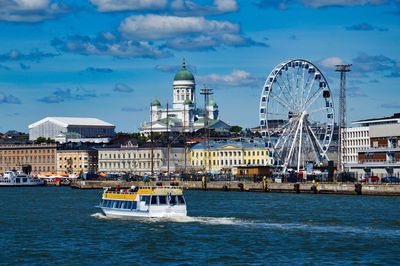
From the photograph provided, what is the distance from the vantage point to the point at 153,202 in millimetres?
63938

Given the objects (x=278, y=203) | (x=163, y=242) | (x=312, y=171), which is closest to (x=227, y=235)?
(x=163, y=242)

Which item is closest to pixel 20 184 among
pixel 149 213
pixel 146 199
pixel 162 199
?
pixel 146 199

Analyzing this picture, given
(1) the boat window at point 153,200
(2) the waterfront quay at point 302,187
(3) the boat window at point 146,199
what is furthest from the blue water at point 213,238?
(2) the waterfront quay at point 302,187

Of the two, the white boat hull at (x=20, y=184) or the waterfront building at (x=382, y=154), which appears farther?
the white boat hull at (x=20, y=184)

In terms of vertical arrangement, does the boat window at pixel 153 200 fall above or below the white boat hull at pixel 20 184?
below

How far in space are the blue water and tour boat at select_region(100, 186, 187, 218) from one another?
757 mm

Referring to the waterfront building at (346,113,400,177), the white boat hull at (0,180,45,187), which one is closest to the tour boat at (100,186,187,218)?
the waterfront building at (346,113,400,177)

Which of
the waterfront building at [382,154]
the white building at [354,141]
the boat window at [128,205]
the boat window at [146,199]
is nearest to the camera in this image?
the boat window at [146,199]

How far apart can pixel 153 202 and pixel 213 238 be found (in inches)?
411

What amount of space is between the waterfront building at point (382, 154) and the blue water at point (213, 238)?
4170 cm

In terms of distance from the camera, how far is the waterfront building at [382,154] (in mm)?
119125

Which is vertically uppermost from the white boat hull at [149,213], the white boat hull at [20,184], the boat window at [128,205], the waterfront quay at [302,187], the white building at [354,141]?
the white building at [354,141]

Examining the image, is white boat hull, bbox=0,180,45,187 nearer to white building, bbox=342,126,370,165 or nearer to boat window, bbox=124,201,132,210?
white building, bbox=342,126,370,165

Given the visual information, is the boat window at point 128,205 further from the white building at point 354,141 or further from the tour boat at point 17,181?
the tour boat at point 17,181
